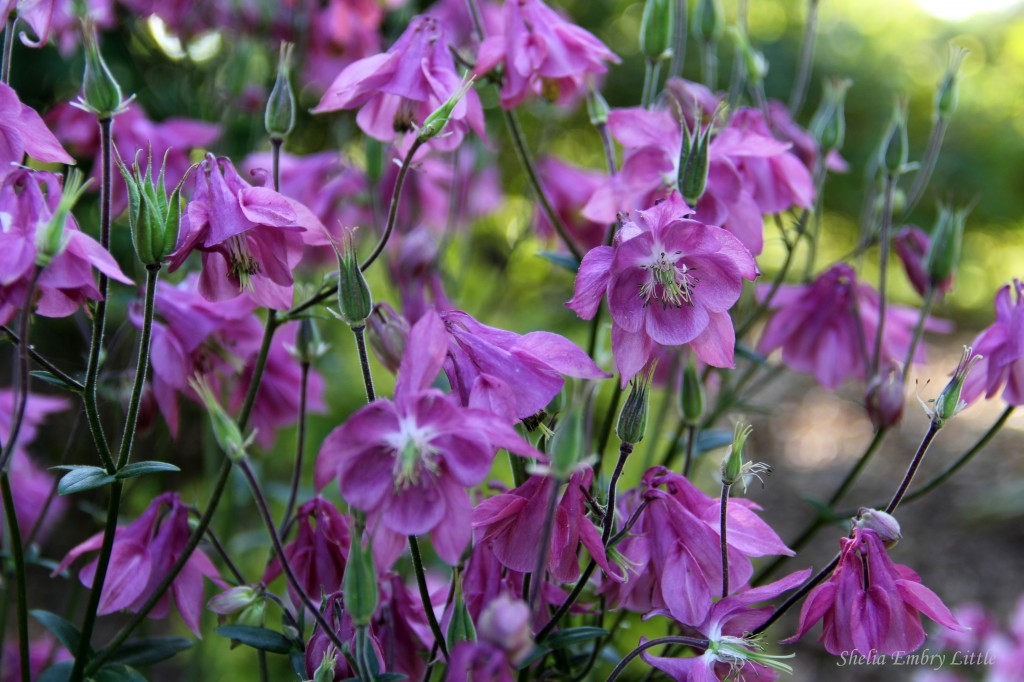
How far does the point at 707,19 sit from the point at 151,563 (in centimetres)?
90

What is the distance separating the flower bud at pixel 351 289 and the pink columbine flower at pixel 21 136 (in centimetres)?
25

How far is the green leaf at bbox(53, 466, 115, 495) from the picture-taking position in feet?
2.36

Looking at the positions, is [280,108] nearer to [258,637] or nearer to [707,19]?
[258,637]

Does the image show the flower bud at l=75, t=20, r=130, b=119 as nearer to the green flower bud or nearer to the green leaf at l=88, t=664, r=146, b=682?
the green flower bud

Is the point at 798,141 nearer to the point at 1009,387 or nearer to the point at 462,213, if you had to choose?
the point at 1009,387

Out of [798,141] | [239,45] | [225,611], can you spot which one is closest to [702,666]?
[225,611]

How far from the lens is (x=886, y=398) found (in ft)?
3.29

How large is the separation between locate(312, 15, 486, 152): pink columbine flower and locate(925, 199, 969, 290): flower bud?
0.53 meters

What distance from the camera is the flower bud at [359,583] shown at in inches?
22.8

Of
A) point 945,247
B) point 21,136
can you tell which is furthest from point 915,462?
point 21,136

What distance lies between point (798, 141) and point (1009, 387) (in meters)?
0.43

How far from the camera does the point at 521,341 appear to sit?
694 mm

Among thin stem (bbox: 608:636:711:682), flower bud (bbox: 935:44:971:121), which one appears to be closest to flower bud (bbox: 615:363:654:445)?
thin stem (bbox: 608:636:711:682)

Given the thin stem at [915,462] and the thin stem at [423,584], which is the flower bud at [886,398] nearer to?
the thin stem at [915,462]
